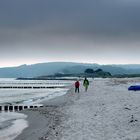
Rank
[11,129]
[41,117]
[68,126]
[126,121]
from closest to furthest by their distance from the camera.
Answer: [126,121] → [68,126] → [11,129] → [41,117]

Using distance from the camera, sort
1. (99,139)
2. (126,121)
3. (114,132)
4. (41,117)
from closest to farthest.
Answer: (99,139)
(114,132)
(126,121)
(41,117)

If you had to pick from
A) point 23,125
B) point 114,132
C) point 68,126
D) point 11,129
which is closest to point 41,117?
point 23,125

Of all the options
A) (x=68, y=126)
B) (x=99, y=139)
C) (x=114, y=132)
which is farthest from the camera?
(x=68, y=126)

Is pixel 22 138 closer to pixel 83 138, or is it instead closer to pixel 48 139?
pixel 48 139

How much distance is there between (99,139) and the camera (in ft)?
51.7

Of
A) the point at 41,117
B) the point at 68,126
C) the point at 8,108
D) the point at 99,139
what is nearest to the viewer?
the point at 99,139

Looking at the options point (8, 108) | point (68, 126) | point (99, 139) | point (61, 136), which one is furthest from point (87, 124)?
point (8, 108)

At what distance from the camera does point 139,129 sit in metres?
16.6

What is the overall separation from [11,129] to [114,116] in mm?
7088

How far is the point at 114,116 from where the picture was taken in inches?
870

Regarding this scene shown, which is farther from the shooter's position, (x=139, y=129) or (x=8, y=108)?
(x=8, y=108)

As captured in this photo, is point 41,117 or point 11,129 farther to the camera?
point 41,117

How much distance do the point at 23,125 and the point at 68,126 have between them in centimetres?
637

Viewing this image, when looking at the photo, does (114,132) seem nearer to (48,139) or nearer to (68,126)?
(48,139)
